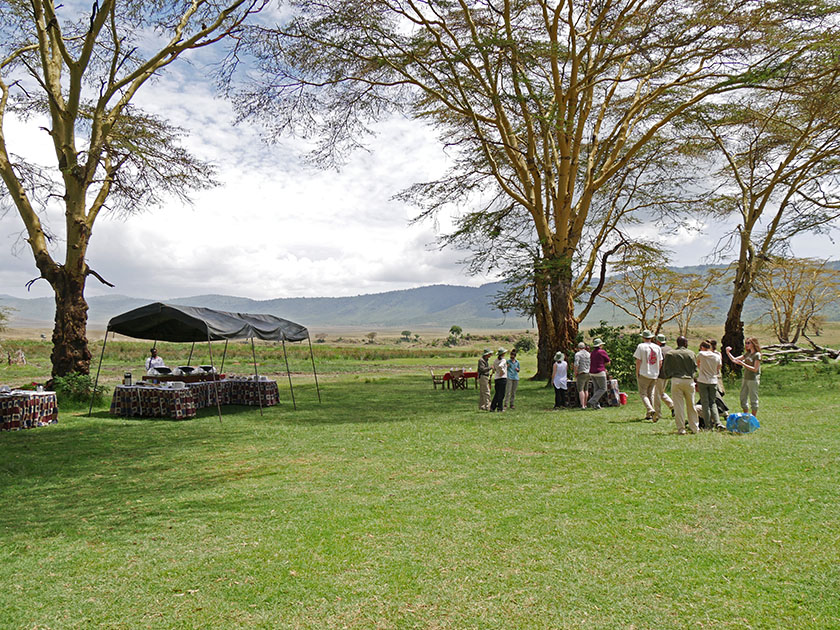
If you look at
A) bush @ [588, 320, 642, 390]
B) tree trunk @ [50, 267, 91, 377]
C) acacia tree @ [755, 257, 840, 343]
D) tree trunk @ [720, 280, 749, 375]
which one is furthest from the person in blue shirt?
acacia tree @ [755, 257, 840, 343]

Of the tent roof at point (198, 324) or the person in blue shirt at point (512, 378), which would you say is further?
the person in blue shirt at point (512, 378)

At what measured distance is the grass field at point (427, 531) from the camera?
3941 mm

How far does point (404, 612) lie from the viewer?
391 cm

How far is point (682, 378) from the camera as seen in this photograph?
10164 millimetres

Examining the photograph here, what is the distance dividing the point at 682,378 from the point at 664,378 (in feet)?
3.19

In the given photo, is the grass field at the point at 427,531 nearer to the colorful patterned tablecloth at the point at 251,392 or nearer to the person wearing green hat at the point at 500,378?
the person wearing green hat at the point at 500,378

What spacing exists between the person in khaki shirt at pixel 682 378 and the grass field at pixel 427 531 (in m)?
0.53

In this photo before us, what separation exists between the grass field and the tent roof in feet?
12.4

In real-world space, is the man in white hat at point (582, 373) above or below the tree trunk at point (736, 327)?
below

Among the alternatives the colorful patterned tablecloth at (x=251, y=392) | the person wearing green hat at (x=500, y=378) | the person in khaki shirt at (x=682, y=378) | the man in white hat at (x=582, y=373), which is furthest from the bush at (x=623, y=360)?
the colorful patterned tablecloth at (x=251, y=392)

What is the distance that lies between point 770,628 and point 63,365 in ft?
55.5

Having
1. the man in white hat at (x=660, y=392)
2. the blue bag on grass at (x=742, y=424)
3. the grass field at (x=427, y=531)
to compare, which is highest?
the man in white hat at (x=660, y=392)

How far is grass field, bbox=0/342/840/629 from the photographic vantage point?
12.9 ft

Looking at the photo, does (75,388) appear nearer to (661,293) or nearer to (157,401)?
(157,401)
